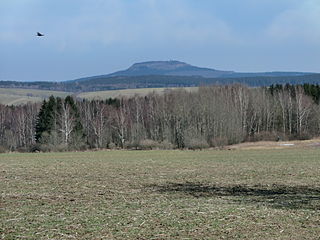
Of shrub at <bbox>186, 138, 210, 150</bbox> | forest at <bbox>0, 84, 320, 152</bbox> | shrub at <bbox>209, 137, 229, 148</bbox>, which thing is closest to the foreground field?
shrub at <bbox>186, 138, 210, 150</bbox>

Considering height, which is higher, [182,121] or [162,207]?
[162,207]

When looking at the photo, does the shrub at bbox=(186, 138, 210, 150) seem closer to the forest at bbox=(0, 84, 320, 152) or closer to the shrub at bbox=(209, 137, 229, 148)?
the forest at bbox=(0, 84, 320, 152)

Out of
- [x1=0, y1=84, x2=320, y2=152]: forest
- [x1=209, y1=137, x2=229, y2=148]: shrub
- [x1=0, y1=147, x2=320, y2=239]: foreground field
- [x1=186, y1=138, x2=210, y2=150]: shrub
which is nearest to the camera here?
[x1=0, y1=147, x2=320, y2=239]: foreground field

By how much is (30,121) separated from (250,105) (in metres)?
50.2

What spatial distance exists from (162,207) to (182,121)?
250ft

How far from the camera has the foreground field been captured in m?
11.7

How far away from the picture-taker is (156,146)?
79375 mm

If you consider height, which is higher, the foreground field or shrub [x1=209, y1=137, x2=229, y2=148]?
the foreground field

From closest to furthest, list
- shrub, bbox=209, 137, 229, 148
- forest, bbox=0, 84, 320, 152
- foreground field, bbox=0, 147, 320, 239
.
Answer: foreground field, bbox=0, 147, 320, 239, shrub, bbox=209, 137, 229, 148, forest, bbox=0, 84, 320, 152

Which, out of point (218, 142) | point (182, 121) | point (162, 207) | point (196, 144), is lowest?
point (218, 142)

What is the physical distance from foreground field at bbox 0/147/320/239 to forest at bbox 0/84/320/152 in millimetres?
53985

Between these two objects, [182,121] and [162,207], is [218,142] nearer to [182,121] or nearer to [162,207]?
[182,121]

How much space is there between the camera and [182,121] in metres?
91.8

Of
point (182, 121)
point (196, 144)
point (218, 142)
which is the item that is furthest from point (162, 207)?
point (182, 121)
